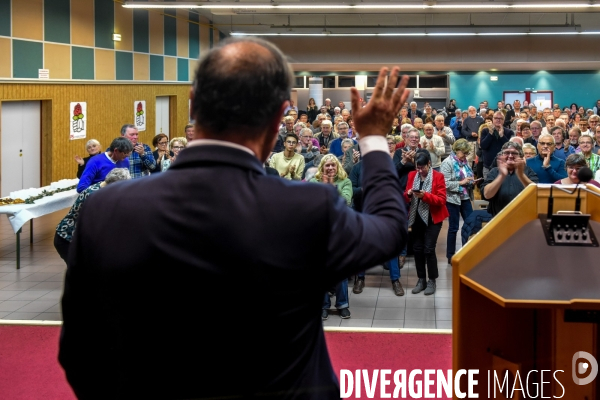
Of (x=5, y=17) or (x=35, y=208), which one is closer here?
(x=35, y=208)

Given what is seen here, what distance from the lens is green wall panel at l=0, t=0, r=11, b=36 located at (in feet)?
37.6

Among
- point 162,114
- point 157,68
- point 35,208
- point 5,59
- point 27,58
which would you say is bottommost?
point 35,208

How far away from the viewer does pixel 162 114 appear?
19.8 m

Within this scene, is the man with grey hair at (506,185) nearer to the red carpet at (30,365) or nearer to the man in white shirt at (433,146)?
the man in white shirt at (433,146)

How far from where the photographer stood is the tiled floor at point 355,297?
6555 mm

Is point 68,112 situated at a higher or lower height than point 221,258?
higher

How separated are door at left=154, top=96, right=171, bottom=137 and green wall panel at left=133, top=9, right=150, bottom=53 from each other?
5.90 ft

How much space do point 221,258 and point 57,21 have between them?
13.3m

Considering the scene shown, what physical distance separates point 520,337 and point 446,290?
497cm

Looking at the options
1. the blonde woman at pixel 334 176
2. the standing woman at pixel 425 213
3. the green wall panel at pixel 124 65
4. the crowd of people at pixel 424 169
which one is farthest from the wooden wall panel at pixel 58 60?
the standing woman at pixel 425 213

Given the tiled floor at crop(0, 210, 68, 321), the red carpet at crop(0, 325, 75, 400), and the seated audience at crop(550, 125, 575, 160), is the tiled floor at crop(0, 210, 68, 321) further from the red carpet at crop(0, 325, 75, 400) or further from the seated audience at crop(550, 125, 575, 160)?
the seated audience at crop(550, 125, 575, 160)

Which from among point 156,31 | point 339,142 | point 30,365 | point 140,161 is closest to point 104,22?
point 156,31

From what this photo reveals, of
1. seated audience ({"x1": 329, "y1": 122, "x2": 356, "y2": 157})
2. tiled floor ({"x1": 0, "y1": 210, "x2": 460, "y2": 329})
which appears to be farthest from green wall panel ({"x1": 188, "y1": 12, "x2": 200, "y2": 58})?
tiled floor ({"x1": 0, "y1": 210, "x2": 460, "y2": 329})

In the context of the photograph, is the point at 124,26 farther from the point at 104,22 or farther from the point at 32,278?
the point at 32,278
